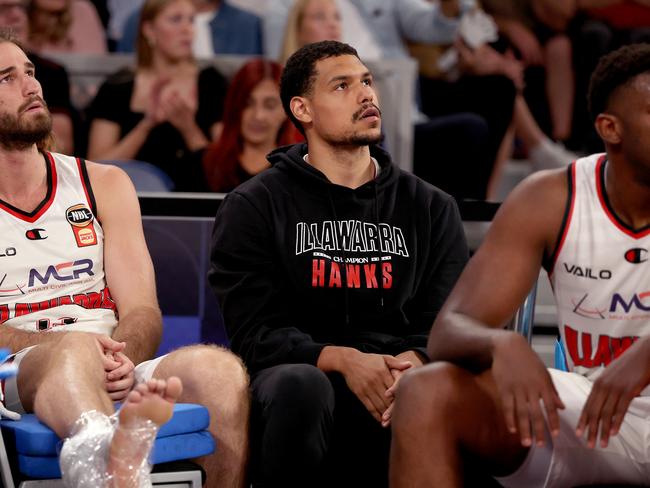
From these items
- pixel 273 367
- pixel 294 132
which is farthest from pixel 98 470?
pixel 294 132

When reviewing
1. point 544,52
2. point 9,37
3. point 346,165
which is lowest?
point 346,165

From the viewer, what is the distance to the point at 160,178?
170 inches

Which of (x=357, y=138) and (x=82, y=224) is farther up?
(x=357, y=138)

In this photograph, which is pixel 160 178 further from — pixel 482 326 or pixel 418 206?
pixel 482 326

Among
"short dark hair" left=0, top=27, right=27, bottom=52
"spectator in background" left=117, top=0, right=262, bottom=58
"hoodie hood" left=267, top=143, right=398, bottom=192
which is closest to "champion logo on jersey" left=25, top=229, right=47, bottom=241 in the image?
"short dark hair" left=0, top=27, right=27, bottom=52

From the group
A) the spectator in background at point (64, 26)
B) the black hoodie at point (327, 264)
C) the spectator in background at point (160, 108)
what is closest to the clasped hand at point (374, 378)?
the black hoodie at point (327, 264)

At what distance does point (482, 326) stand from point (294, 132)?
2.16 meters

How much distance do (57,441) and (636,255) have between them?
1.28 meters

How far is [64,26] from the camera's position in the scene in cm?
481

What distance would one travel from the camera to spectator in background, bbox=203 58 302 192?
421cm

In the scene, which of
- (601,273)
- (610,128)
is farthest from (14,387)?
(610,128)

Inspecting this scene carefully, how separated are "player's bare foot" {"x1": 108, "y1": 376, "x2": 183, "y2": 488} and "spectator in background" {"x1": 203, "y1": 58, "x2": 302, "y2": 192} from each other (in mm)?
2151

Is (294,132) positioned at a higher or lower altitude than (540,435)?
higher

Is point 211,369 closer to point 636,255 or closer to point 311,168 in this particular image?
point 311,168
